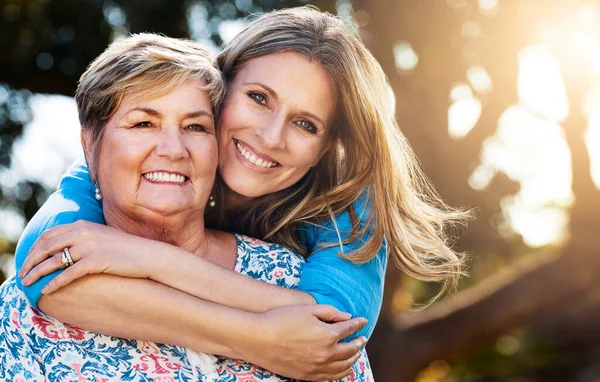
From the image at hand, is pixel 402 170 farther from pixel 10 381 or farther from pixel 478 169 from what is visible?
pixel 478 169

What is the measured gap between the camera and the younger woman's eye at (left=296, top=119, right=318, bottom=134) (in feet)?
10.3

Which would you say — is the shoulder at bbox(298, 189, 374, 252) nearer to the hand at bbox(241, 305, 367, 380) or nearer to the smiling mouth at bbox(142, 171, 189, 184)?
the hand at bbox(241, 305, 367, 380)

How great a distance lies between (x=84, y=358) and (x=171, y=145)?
663mm

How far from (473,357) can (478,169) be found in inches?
123

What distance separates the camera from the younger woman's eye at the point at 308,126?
3133mm

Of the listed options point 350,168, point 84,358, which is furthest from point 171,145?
point 350,168

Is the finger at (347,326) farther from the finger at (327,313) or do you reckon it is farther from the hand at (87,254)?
the hand at (87,254)

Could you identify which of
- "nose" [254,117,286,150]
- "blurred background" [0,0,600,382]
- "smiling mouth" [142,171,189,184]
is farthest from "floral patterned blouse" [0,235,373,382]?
"blurred background" [0,0,600,382]

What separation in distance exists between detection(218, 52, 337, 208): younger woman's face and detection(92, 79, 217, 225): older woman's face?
391 millimetres

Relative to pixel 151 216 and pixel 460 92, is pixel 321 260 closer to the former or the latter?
pixel 151 216

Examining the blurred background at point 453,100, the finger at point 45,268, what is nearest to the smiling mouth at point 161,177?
the finger at point 45,268

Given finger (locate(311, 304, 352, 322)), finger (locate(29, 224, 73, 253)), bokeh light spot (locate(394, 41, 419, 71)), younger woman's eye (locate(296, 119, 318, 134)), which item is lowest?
finger (locate(29, 224, 73, 253))

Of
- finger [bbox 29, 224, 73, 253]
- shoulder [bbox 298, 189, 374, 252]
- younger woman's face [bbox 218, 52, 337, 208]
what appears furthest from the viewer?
younger woman's face [bbox 218, 52, 337, 208]

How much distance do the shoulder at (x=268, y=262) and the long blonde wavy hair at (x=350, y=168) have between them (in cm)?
15
